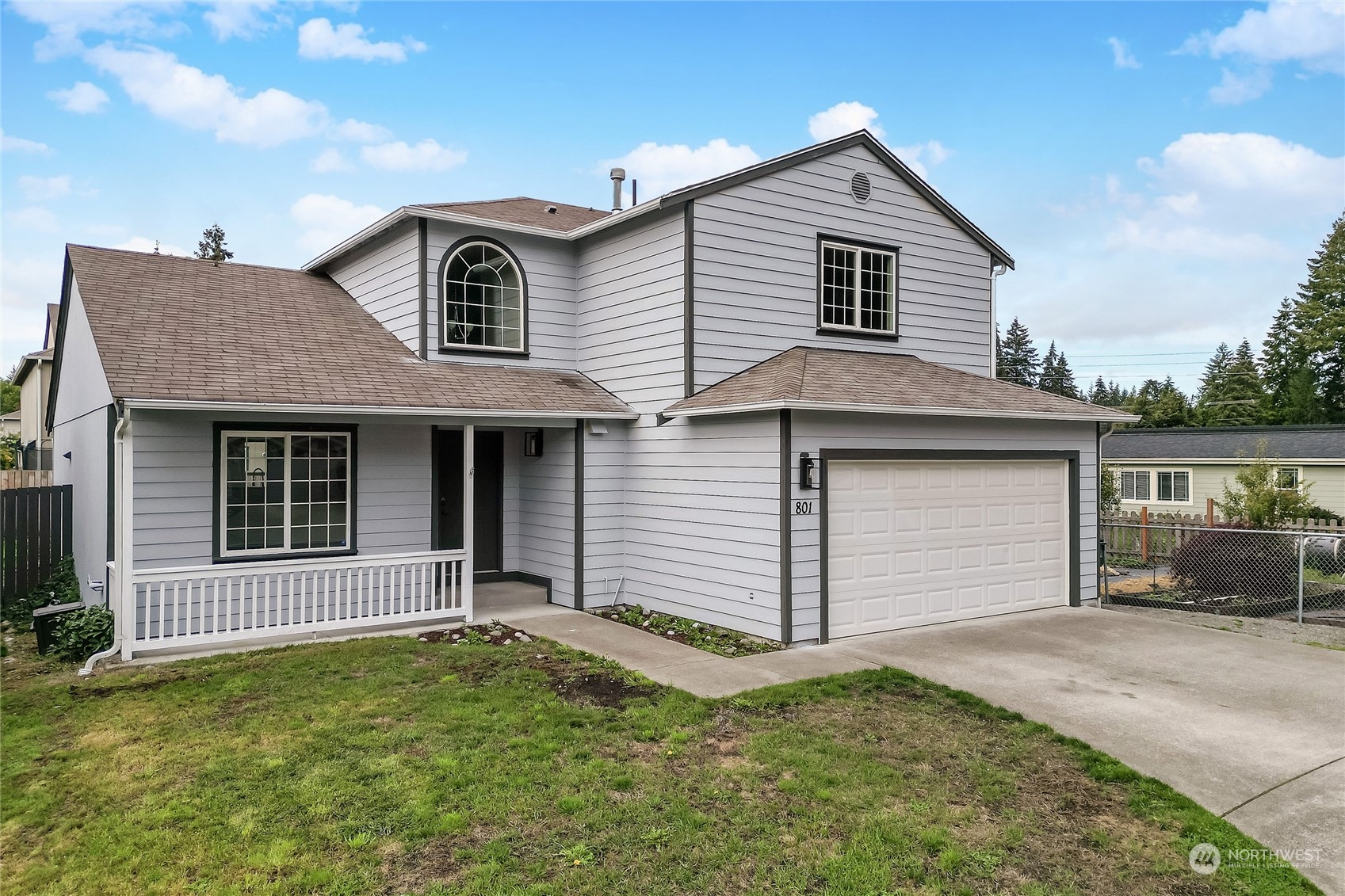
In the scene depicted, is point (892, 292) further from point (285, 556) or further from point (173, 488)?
point (173, 488)

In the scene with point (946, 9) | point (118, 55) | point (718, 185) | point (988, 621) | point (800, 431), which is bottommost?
point (988, 621)

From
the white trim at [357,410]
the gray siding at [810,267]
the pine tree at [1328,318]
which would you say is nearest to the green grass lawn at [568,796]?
the white trim at [357,410]

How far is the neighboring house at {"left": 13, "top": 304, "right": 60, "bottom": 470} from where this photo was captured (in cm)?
1980

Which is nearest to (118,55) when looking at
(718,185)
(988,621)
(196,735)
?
(718,185)

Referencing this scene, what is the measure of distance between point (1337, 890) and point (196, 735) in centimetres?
672

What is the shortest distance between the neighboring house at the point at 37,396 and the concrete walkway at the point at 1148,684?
17.0 meters

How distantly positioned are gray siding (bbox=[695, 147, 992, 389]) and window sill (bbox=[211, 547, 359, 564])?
4870 millimetres

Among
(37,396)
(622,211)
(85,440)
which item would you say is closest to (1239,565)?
(622,211)

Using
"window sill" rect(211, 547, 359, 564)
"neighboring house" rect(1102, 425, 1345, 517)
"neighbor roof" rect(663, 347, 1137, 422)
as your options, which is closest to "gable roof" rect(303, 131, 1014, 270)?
"neighbor roof" rect(663, 347, 1137, 422)

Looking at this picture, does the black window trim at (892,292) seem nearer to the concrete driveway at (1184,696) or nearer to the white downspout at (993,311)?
the white downspout at (993,311)

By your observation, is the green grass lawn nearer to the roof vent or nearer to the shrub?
the roof vent

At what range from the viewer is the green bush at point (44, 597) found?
10.2 m

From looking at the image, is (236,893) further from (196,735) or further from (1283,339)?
(1283,339)

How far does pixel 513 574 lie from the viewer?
12.2 m
